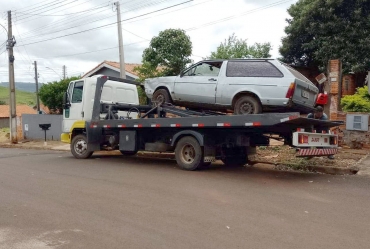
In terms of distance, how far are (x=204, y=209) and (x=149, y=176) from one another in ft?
11.1

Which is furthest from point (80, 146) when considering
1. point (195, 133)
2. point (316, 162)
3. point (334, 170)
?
point (334, 170)

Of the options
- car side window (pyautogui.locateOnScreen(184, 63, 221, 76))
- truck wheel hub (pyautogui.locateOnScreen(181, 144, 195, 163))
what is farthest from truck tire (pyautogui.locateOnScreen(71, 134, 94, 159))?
car side window (pyautogui.locateOnScreen(184, 63, 221, 76))

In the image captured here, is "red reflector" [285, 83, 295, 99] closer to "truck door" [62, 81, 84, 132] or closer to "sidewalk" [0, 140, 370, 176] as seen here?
"sidewalk" [0, 140, 370, 176]

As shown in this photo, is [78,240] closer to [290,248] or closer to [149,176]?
[290,248]

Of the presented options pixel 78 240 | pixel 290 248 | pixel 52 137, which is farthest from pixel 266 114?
pixel 52 137

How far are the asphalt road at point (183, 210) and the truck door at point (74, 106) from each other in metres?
3.25

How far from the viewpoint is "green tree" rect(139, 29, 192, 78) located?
1919cm

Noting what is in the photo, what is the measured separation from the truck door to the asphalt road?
3.25 meters

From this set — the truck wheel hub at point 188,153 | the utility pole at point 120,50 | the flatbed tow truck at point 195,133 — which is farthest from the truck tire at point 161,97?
the utility pole at point 120,50

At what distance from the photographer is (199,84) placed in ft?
32.1

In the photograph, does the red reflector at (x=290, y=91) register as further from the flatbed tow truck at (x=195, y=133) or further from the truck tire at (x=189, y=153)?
the truck tire at (x=189, y=153)

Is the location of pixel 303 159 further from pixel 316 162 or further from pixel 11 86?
pixel 11 86

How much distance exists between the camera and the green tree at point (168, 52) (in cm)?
1919

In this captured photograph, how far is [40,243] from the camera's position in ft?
15.5
